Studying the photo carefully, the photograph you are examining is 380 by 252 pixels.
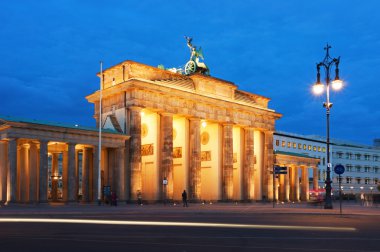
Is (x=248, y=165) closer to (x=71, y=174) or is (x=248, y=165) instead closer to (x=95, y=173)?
(x=95, y=173)

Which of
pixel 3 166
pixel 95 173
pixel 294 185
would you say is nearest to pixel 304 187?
pixel 294 185

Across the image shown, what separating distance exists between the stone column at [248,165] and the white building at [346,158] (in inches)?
1870

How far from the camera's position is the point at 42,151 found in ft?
156

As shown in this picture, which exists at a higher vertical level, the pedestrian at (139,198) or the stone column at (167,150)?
the stone column at (167,150)

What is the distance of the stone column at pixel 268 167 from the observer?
7444 centimetres

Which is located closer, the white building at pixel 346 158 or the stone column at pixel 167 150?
the stone column at pixel 167 150

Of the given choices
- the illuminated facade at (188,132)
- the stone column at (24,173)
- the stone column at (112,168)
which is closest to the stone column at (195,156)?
the illuminated facade at (188,132)

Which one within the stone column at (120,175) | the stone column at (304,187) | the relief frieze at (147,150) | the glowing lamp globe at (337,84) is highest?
the glowing lamp globe at (337,84)

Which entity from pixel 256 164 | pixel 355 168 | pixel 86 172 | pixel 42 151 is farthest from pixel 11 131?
pixel 355 168

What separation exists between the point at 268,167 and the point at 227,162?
36.1 feet

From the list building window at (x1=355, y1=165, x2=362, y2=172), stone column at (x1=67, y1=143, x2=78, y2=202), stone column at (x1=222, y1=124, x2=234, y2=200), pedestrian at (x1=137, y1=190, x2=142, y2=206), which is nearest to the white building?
building window at (x1=355, y1=165, x2=362, y2=172)

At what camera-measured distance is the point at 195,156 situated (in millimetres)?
62719

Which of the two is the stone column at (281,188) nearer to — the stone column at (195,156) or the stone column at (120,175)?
the stone column at (195,156)

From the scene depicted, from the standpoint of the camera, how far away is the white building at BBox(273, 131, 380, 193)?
4862 inches
